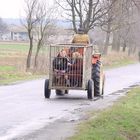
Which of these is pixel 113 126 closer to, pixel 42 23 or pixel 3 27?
pixel 42 23

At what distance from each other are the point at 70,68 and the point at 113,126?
7.15 m

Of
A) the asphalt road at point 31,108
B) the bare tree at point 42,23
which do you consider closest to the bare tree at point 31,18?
the bare tree at point 42,23

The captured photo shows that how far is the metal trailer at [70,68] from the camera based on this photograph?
1998 centimetres

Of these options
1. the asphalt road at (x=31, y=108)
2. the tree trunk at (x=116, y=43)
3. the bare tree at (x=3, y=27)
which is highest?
the asphalt road at (x=31, y=108)

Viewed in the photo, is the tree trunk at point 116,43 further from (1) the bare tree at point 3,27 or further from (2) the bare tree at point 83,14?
(1) the bare tree at point 3,27

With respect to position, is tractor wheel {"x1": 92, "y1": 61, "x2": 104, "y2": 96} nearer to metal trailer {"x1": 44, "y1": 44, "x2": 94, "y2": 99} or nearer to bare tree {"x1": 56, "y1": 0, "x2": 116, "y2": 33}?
metal trailer {"x1": 44, "y1": 44, "x2": 94, "y2": 99}

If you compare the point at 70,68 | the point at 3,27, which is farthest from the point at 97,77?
the point at 3,27

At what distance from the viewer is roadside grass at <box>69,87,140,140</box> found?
11.7m

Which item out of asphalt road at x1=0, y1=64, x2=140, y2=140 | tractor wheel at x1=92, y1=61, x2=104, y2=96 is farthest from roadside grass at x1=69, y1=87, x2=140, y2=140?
tractor wheel at x1=92, y1=61, x2=104, y2=96

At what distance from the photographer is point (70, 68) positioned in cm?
2008

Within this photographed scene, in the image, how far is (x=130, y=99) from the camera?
20.3m

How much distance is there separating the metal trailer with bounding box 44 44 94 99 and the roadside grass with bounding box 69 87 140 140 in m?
3.18

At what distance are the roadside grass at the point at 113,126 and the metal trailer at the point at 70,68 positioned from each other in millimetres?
3184

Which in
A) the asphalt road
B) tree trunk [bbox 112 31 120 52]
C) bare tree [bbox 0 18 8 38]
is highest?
the asphalt road
